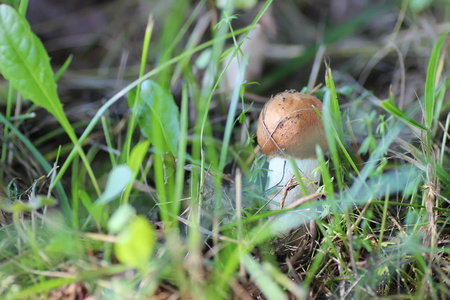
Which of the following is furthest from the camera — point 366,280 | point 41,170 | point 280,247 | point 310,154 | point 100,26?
point 100,26

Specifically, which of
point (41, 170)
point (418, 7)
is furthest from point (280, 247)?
point (418, 7)

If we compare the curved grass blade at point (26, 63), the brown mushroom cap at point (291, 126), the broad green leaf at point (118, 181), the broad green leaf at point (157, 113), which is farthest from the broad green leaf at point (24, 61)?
the brown mushroom cap at point (291, 126)

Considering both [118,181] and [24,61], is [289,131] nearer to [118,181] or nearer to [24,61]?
[118,181]

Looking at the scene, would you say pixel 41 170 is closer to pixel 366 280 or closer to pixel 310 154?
pixel 310 154

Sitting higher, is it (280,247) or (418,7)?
(418,7)

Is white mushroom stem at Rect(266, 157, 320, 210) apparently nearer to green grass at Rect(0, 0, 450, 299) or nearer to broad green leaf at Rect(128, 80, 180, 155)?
green grass at Rect(0, 0, 450, 299)
